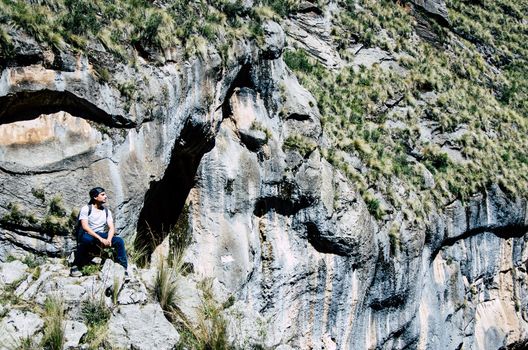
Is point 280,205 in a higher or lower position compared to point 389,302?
higher

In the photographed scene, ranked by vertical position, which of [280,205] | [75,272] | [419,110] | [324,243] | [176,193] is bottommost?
[419,110]

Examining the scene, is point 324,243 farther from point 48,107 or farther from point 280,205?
point 48,107

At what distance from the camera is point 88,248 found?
367 inches

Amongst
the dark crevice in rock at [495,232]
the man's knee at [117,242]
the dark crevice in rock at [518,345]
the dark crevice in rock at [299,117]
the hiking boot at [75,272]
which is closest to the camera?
the hiking boot at [75,272]

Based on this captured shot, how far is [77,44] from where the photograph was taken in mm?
10328

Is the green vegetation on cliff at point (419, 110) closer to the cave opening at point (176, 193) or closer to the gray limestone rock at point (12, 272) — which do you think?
the cave opening at point (176, 193)

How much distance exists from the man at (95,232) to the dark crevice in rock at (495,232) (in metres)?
13.9

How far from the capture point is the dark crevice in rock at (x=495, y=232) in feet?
71.3

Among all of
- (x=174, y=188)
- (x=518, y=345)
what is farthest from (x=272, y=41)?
(x=518, y=345)

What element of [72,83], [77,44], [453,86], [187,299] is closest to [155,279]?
[187,299]

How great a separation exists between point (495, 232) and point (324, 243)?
11731 millimetres

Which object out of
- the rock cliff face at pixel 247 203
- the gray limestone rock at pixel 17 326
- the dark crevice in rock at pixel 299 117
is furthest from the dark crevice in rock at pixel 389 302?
the gray limestone rock at pixel 17 326

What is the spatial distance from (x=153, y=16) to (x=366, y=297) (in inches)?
400

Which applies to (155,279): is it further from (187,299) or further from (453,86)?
(453,86)
